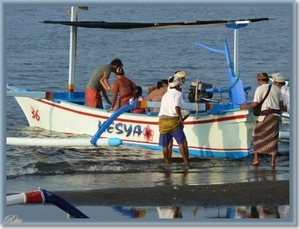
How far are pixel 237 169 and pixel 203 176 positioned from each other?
776mm

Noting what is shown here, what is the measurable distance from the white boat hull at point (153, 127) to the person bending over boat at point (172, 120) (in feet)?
1.82

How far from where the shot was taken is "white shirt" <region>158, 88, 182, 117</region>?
476 inches

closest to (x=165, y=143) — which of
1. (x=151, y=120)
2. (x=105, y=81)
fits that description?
(x=151, y=120)

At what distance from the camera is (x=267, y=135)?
12.2 meters

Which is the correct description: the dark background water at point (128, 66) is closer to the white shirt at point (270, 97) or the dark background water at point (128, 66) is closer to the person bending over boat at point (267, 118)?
the person bending over boat at point (267, 118)

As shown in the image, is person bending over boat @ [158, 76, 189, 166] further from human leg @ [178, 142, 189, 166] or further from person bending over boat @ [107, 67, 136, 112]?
person bending over boat @ [107, 67, 136, 112]

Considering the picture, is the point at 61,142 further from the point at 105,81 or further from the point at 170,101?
the point at 105,81

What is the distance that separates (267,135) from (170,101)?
1453 mm

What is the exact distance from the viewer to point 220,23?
13484mm

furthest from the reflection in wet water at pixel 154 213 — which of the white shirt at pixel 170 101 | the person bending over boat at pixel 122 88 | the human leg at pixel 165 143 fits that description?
the person bending over boat at pixel 122 88

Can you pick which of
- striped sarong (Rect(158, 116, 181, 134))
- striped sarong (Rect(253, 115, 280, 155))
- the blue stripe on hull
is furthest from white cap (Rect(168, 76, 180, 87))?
the blue stripe on hull

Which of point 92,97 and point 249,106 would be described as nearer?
point 249,106

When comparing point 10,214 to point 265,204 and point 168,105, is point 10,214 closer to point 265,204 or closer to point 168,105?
point 265,204

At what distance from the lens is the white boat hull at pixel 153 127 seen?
12.7 metres
